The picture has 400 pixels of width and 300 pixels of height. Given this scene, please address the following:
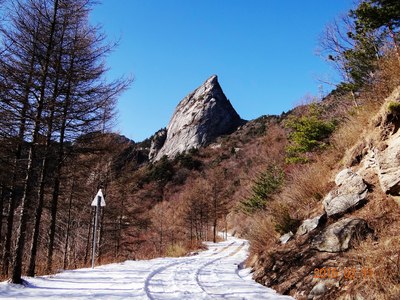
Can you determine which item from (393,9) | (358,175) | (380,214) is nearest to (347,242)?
(380,214)

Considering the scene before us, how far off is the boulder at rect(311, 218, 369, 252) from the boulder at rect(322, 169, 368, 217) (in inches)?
20.8

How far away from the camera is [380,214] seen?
6012 mm

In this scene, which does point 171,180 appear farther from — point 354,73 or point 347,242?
point 347,242

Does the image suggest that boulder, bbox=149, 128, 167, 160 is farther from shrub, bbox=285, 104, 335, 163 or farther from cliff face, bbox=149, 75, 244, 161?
shrub, bbox=285, 104, 335, 163

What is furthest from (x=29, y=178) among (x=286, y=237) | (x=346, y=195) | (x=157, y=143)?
(x=157, y=143)

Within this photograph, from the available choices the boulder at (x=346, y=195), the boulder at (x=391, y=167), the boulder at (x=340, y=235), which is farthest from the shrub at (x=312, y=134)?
the boulder at (x=340, y=235)

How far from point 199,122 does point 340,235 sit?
82.2 metres

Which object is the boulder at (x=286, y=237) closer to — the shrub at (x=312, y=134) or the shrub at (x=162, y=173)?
the shrub at (x=312, y=134)

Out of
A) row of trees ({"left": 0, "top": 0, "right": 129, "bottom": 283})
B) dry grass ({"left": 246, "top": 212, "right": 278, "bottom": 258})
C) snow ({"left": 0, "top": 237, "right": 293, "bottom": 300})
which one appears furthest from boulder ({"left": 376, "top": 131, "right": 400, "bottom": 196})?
row of trees ({"left": 0, "top": 0, "right": 129, "bottom": 283})

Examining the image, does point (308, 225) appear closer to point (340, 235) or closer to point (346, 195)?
point (346, 195)

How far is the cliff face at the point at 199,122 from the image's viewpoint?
281ft

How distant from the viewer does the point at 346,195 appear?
716 centimetres

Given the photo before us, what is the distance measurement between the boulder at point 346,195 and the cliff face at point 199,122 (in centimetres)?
7545

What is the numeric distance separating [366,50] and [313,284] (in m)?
12.1
